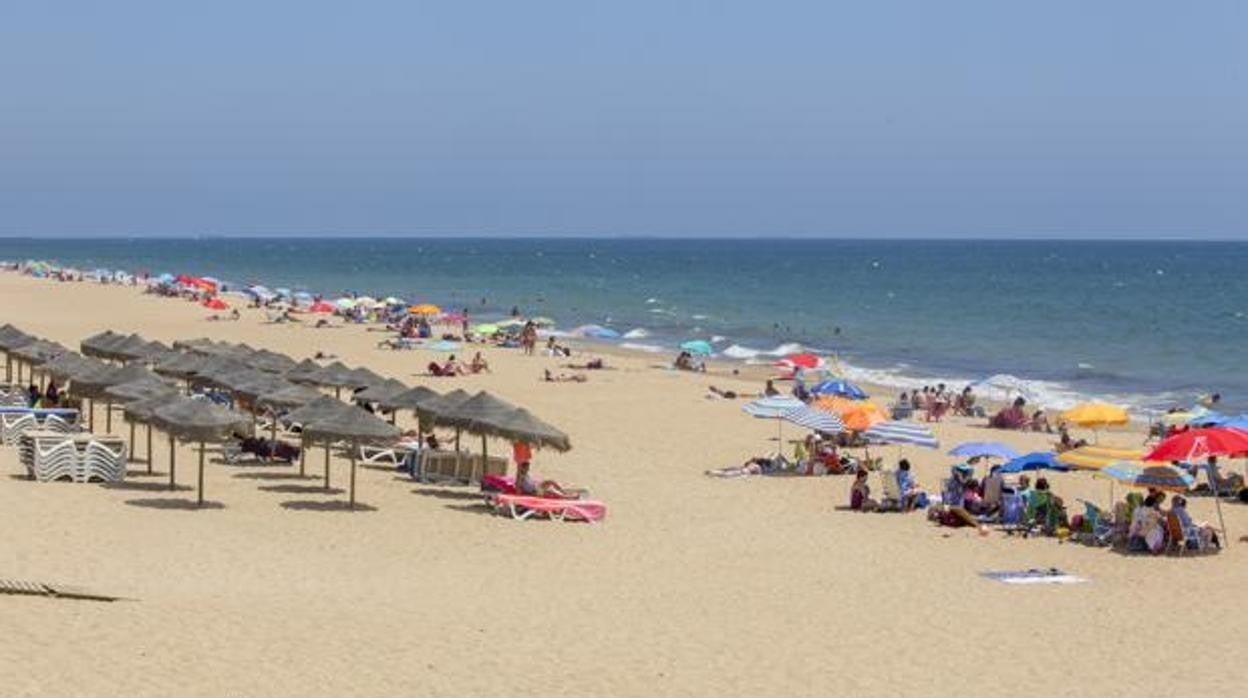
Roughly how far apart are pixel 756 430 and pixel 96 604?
1513 cm

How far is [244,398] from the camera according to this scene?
20906mm

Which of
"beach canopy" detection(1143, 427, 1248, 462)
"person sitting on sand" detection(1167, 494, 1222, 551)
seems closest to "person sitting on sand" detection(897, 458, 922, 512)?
"beach canopy" detection(1143, 427, 1248, 462)

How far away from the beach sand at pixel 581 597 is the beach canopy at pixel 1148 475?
3.21 ft

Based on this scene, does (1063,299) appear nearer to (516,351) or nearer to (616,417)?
(516,351)

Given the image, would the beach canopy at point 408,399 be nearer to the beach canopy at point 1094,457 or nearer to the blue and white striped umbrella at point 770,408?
the blue and white striped umbrella at point 770,408

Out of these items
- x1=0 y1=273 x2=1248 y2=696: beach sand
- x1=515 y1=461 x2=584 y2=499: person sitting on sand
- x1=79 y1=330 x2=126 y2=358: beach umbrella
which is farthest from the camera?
x1=79 y1=330 x2=126 y2=358: beach umbrella

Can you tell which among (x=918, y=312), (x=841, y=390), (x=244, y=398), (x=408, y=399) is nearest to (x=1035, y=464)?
(x=841, y=390)

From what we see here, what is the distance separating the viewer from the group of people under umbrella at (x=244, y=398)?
1688cm

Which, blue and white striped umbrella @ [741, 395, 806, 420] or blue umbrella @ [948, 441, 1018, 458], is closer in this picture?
blue umbrella @ [948, 441, 1018, 458]

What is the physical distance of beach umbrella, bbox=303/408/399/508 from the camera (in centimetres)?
1684

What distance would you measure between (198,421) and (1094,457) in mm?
10007

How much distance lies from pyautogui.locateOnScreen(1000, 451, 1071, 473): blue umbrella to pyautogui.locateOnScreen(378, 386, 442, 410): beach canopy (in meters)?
7.01

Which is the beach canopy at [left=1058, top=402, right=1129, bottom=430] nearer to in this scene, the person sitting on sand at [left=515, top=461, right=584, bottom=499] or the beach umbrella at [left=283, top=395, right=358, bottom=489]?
the person sitting on sand at [left=515, top=461, right=584, bottom=499]

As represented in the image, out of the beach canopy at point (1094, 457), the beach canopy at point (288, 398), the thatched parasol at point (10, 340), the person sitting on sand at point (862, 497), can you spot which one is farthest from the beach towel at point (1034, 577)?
the thatched parasol at point (10, 340)
